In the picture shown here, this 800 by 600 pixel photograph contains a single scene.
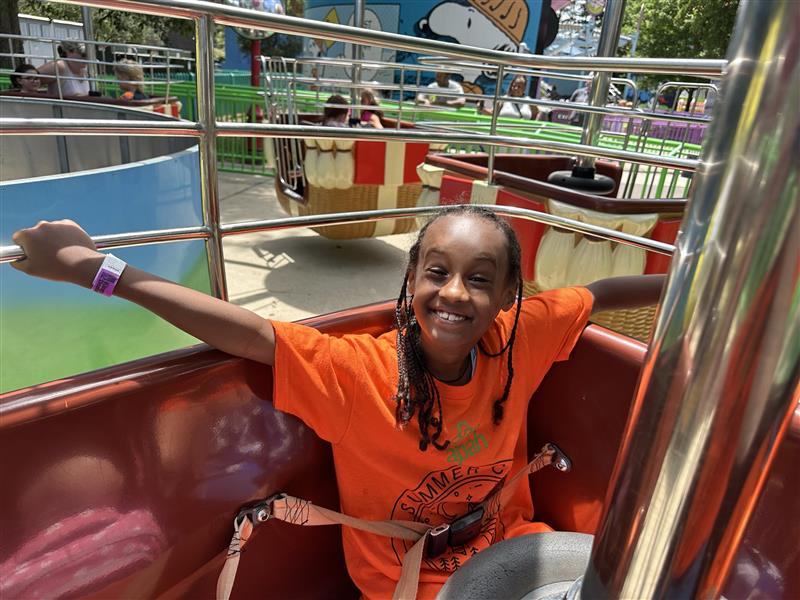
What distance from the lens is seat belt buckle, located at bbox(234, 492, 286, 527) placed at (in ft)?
3.50

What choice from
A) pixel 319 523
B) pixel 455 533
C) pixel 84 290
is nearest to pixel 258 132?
pixel 319 523

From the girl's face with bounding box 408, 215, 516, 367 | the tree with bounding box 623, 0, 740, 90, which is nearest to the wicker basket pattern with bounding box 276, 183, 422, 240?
the girl's face with bounding box 408, 215, 516, 367

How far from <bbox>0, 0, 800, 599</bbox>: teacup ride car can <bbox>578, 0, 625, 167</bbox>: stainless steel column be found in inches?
51.9

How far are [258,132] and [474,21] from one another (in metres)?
17.9

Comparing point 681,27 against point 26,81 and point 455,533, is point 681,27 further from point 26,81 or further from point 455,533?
point 455,533

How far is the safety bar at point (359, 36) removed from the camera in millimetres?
1050

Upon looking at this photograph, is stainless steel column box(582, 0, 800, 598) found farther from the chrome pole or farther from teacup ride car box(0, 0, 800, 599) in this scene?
the chrome pole

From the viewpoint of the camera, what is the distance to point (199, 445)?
1035 millimetres

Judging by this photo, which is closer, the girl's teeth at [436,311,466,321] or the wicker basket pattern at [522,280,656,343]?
the girl's teeth at [436,311,466,321]

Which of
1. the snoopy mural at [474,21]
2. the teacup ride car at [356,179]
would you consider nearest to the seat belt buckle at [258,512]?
the teacup ride car at [356,179]

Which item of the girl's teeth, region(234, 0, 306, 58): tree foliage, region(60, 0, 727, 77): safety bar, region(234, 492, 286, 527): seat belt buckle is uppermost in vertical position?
region(234, 0, 306, 58): tree foliage

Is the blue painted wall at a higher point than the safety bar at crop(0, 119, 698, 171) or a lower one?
lower

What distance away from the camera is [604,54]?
111 inches

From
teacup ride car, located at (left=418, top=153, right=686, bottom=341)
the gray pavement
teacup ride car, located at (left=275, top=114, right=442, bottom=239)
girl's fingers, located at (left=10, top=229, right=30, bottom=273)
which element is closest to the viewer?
girl's fingers, located at (left=10, top=229, right=30, bottom=273)
